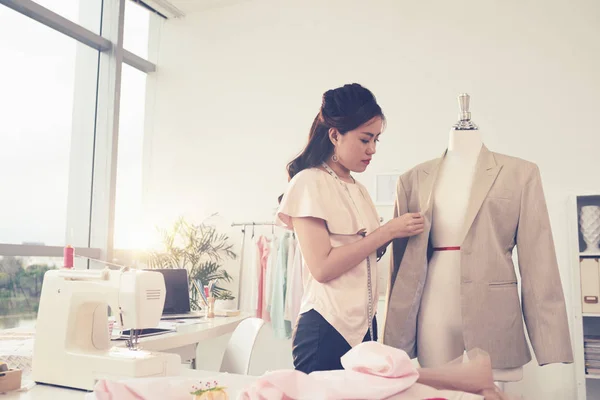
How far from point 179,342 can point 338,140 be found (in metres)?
1.53

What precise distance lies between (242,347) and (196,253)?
7.62 ft

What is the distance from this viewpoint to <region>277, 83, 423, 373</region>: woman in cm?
145

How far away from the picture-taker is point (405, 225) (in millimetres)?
1625

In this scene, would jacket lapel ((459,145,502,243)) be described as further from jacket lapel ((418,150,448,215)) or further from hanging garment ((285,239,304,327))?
hanging garment ((285,239,304,327))

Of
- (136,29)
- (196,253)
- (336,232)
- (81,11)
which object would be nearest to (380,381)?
(336,232)

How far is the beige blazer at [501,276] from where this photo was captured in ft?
5.31

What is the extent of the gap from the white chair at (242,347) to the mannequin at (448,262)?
1083mm

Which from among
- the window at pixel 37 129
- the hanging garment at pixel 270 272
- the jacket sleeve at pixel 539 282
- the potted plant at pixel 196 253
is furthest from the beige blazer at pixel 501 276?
the window at pixel 37 129

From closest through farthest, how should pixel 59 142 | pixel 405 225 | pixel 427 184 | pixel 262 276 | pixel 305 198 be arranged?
1. pixel 305 198
2. pixel 405 225
3. pixel 427 184
4. pixel 59 142
5. pixel 262 276

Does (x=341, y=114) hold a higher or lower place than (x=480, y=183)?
higher

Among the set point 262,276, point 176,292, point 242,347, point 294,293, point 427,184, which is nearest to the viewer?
point 427,184

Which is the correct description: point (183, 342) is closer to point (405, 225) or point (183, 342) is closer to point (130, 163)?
point (405, 225)

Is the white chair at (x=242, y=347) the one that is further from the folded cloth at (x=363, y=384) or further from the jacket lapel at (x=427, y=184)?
the folded cloth at (x=363, y=384)

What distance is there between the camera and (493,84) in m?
4.25
